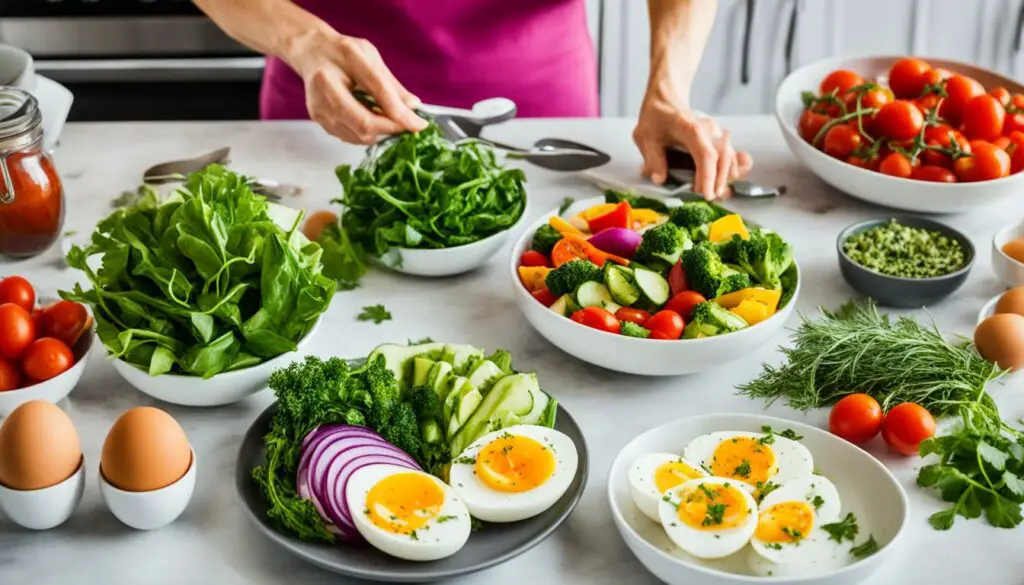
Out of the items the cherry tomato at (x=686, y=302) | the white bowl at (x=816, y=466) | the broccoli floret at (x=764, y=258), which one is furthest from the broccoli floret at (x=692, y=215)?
the white bowl at (x=816, y=466)

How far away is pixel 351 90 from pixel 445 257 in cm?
44

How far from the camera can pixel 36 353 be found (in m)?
1.65

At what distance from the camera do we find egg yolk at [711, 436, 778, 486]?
148 centimetres

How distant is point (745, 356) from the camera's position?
72.9 inches

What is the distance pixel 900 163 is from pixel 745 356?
2.06 ft

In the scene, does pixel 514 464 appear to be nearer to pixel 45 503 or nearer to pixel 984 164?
pixel 45 503

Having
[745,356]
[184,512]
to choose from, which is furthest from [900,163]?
[184,512]

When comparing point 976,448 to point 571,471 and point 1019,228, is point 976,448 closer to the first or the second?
point 571,471

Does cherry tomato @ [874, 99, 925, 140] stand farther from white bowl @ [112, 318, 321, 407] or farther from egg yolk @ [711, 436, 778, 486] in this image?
white bowl @ [112, 318, 321, 407]

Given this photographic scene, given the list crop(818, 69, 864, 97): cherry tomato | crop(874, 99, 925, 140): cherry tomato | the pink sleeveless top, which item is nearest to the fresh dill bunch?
crop(874, 99, 925, 140): cherry tomato

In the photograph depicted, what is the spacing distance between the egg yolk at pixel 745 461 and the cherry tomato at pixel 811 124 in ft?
3.36

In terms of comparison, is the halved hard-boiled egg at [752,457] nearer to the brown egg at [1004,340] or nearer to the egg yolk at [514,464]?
the egg yolk at [514,464]

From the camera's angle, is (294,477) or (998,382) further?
(998,382)

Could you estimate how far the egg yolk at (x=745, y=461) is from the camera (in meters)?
1.48
